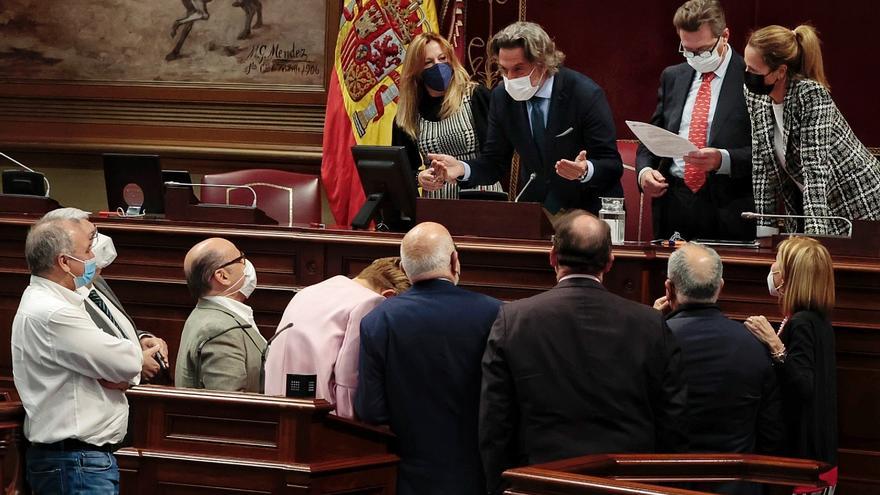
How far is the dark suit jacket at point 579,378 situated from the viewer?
11.3ft

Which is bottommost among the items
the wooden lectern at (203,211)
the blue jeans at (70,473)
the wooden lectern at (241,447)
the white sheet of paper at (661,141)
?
the blue jeans at (70,473)

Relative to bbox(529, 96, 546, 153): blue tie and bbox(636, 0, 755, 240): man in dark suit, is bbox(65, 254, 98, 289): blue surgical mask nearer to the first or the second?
bbox(529, 96, 546, 153): blue tie

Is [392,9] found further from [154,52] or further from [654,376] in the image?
[654,376]

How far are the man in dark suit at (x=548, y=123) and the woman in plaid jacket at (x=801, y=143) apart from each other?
0.61 metres

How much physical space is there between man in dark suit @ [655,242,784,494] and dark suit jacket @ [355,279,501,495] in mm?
542

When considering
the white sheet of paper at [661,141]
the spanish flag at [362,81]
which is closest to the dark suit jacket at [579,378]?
the white sheet of paper at [661,141]

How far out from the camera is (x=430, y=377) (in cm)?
368

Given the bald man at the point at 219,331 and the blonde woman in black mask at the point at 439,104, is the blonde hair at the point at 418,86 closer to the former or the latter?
the blonde woman in black mask at the point at 439,104

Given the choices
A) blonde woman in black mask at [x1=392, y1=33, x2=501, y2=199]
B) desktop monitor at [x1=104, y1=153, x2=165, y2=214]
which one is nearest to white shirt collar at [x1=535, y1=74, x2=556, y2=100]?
blonde woman in black mask at [x1=392, y1=33, x2=501, y2=199]

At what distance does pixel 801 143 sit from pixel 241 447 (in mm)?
2476

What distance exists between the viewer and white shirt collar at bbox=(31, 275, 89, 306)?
3977mm

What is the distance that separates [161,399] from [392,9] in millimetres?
3817

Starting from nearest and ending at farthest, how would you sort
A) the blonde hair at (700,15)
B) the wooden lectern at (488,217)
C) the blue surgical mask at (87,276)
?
the blue surgical mask at (87,276), the wooden lectern at (488,217), the blonde hair at (700,15)

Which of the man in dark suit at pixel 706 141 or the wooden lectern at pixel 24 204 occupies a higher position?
the man in dark suit at pixel 706 141
